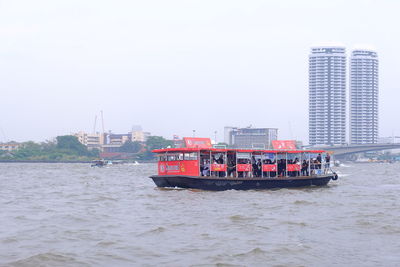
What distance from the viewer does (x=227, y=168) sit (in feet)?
108

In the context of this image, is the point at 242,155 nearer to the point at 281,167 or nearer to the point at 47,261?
the point at 281,167

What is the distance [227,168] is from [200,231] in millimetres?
14737

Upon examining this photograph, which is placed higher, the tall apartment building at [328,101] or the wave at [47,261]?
the tall apartment building at [328,101]

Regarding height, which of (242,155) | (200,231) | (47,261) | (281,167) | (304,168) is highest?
(242,155)

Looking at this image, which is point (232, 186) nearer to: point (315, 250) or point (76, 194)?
point (76, 194)

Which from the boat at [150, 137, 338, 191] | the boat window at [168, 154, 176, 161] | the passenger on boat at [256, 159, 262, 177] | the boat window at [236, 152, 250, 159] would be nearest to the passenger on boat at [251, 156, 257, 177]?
the boat at [150, 137, 338, 191]

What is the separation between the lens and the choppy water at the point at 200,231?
14477 millimetres

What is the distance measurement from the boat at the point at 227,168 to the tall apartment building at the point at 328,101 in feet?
521

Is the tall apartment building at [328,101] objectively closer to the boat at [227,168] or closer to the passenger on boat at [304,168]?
the passenger on boat at [304,168]

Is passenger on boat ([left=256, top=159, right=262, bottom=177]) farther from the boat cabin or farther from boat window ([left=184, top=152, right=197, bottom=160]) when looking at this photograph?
boat window ([left=184, top=152, right=197, bottom=160])

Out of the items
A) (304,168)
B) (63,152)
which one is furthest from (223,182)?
(63,152)

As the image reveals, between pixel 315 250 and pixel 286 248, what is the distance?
756 millimetres

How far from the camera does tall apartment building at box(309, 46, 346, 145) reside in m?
192

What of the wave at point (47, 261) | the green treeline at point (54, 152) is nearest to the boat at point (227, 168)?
the wave at point (47, 261)
